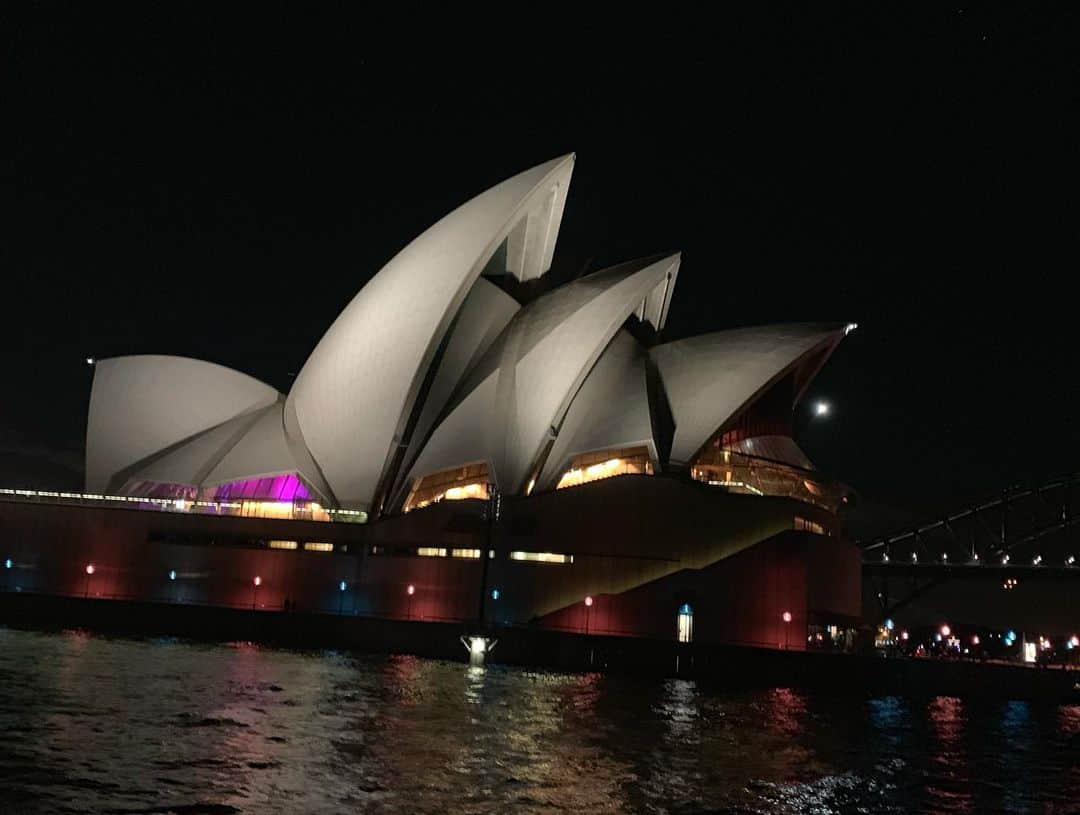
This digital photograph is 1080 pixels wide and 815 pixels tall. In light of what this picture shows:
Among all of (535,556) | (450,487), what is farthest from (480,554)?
(450,487)

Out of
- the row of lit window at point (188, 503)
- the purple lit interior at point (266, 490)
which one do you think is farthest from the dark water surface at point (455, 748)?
the purple lit interior at point (266, 490)

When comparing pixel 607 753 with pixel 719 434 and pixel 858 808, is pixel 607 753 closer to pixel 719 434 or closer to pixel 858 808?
Result: pixel 858 808

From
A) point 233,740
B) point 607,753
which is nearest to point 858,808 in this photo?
point 607,753

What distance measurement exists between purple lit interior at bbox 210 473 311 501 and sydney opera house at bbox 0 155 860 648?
116 mm

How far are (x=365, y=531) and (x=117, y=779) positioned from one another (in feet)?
110

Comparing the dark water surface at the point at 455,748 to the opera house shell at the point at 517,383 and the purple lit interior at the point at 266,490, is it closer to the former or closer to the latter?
the opera house shell at the point at 517,383

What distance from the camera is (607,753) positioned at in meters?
17.5

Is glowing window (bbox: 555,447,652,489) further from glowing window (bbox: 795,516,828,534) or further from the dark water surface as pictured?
the dark water surface

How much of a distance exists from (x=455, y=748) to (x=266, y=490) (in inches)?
1354

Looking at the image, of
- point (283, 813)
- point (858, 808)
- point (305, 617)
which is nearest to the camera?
point (283, 813)

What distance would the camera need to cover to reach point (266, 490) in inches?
1948

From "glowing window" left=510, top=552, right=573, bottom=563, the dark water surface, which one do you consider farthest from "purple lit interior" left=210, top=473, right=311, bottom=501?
the dark water surface

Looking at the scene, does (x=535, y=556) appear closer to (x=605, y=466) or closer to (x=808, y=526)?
(x=605, y=466)

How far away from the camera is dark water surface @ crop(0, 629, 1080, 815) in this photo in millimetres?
12945
